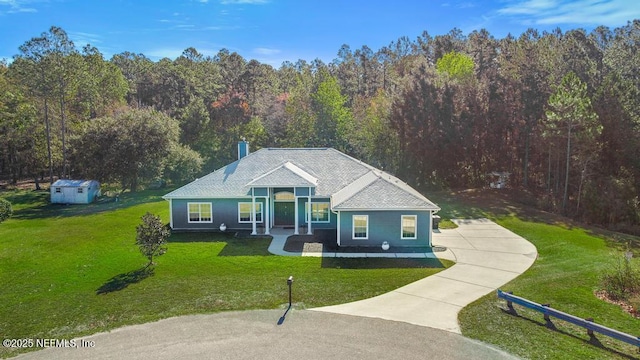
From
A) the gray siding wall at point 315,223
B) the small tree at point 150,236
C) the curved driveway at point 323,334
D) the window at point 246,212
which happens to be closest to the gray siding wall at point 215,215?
the window at point 246,212

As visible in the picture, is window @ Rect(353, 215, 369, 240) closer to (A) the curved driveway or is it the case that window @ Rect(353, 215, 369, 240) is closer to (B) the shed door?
(A) the curved driveway

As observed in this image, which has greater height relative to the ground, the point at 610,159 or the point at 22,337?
the point at 610,159

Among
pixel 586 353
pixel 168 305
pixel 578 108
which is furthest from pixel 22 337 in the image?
pixel 578 108

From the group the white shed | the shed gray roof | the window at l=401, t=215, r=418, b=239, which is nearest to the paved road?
the window at l=401, t=215, r=418, b=239

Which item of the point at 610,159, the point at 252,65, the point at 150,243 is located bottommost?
the point at 150,243

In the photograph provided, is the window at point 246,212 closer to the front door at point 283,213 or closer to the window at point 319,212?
the front door at point 283,213

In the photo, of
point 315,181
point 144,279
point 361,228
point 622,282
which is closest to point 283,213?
point 315,181

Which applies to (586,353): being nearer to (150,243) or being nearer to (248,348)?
(248,348)
